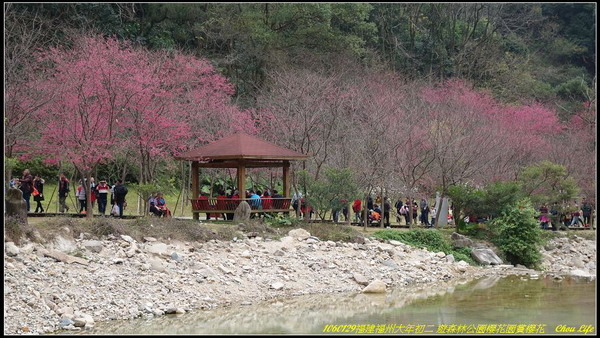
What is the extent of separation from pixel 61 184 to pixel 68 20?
1525 centimetres

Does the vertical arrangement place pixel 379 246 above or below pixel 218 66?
below

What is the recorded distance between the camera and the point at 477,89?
154 ft

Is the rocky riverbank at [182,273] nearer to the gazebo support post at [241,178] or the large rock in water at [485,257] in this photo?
the large rock in water at [485,257]

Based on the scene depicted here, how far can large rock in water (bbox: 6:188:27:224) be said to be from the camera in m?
18.6

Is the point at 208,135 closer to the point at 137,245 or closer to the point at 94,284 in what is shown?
the point at 137,245

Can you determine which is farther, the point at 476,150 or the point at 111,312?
the point at 476,150

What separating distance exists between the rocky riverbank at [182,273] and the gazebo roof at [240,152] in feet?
9.17

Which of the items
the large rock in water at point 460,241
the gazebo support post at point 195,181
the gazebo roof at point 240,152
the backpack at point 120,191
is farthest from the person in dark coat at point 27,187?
the large rock in water at point 460,241

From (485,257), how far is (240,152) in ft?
27.4

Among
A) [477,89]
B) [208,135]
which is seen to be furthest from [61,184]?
[477,89]

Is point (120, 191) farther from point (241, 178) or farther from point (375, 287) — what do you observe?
point (375, 287)

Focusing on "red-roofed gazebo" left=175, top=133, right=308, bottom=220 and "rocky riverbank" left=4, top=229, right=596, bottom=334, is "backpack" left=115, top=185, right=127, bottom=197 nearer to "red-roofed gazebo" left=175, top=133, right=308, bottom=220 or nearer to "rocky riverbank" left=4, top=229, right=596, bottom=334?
"red-roofed gazebo" left=175, top=133, right=308, bottom=220

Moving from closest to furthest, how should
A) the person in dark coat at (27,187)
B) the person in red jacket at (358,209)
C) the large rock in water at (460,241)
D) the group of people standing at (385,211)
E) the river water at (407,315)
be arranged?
the river water at (407,315)
the person in dark coat at (27,187)
the large rock in water at (460,241)
the group of people standing at (385,211)
the person in red jacket at (358,209)

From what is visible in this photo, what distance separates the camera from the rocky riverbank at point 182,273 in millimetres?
15583
